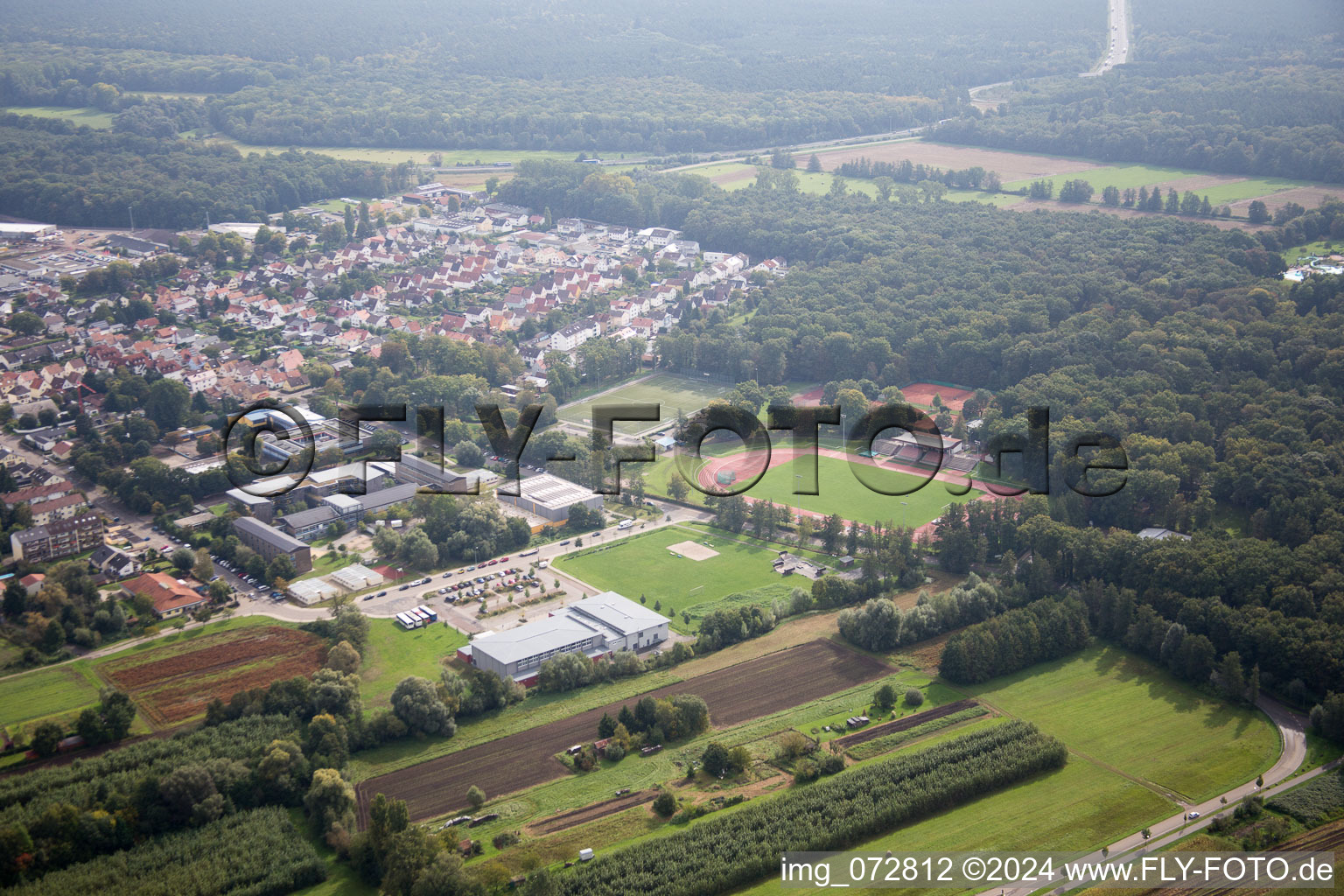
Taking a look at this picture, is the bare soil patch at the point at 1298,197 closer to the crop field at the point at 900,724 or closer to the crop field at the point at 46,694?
the crop field at the point at 900,724

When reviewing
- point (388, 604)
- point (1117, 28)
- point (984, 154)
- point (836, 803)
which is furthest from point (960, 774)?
point (1117, 28)

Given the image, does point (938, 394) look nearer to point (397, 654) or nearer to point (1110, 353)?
point (1110, 353)

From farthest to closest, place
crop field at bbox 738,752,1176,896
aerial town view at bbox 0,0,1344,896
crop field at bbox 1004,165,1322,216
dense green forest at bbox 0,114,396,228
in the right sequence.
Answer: dense green forest at bbox 0,114,396,228 → crop field at bbox 1004,165,1322,216 → aerial town view at bbox 0,0,1344,896 → crop field at bbox 738,752,1176,896

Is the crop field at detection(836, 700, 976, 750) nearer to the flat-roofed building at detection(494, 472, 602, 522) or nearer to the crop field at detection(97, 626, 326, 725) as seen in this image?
the crop field at detection(97, 626, 326, 725)

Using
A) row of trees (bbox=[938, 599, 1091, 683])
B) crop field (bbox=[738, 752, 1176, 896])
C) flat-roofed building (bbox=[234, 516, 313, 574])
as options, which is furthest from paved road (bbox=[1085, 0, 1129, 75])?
crop field (bbox=[738, 752, 1176, 896])

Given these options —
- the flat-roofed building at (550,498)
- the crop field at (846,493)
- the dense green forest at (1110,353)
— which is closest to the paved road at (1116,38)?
the dense green forest at (1110,353)
